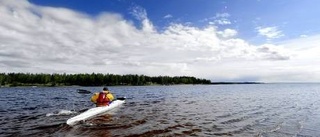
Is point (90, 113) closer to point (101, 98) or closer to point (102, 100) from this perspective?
point (102, 100)

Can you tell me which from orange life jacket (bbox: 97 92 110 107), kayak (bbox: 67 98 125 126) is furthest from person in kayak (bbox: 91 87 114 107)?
kayak (bbox: 67 98 125 126)

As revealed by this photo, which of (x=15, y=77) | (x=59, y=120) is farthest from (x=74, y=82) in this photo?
(x=59, y=120)

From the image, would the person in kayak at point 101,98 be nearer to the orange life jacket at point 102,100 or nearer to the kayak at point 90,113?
the orange life jacket at point 102,100

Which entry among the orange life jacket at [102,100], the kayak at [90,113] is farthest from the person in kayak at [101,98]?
the kayak at [90,113]

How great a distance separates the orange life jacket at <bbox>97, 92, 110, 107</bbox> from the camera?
33.4m

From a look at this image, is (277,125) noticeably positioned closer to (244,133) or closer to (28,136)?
(244,133)

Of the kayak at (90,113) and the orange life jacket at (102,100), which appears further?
the orange life jacket at (102,100)

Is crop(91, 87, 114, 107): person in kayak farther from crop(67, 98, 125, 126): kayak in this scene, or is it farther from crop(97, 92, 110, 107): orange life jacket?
crop(67, 98, 125, 126): kayak

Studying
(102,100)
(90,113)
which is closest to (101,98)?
(102,100)

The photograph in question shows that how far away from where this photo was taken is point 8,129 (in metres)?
21.7

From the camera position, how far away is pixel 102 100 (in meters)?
33.7

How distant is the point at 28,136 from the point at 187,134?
9988 millimetres

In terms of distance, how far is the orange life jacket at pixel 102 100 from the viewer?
A: 33412 mm

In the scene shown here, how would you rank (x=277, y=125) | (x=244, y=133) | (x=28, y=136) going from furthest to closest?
(x=277, y=125) < (x=244, y=133) < (x=28, y=136)
